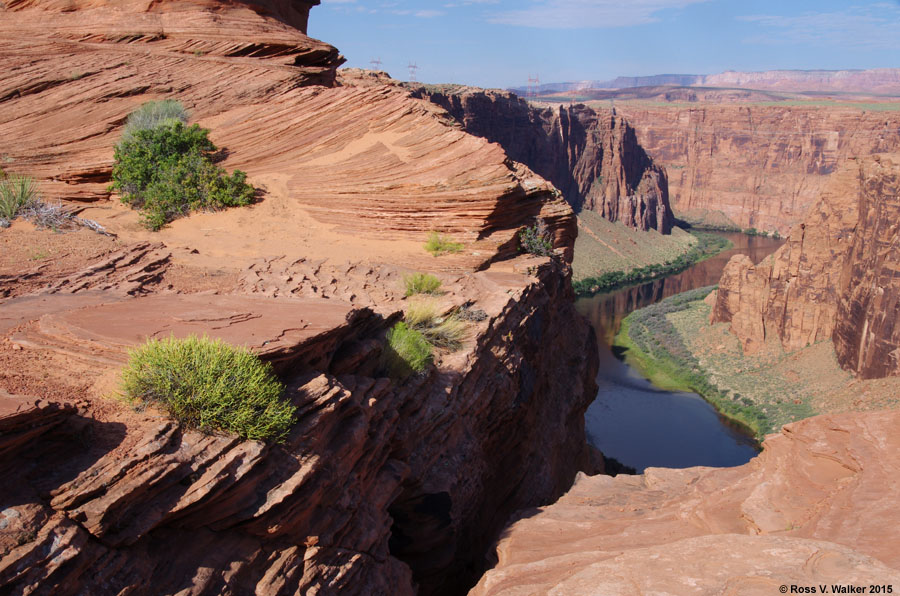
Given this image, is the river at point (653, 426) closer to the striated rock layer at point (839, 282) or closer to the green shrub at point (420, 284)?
the striated rock layer at point (839, 282)

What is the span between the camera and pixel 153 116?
17.4 metres

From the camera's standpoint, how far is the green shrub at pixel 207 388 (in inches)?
223

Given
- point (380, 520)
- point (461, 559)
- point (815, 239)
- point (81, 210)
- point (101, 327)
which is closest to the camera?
point (101, 327)

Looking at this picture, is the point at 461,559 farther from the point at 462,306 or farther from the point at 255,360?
the point at 255,360

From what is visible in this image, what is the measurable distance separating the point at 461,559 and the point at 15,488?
23.1 feet

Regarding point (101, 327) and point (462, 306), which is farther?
point (462, 306)

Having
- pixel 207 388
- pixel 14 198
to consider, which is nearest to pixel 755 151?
pixel 14 198

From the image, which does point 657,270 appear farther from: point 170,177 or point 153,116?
point 170,177

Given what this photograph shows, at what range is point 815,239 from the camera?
54656 millimetres

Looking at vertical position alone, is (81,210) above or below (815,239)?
above

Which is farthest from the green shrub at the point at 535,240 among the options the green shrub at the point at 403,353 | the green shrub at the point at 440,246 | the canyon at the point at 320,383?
the green shrub at the point at 403,353

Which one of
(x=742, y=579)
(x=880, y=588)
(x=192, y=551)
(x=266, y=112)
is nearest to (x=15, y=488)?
(x=192, y=551)

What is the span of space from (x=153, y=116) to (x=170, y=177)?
2.57 m

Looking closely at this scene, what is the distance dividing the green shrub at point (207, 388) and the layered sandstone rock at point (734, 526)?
11.1 ft
